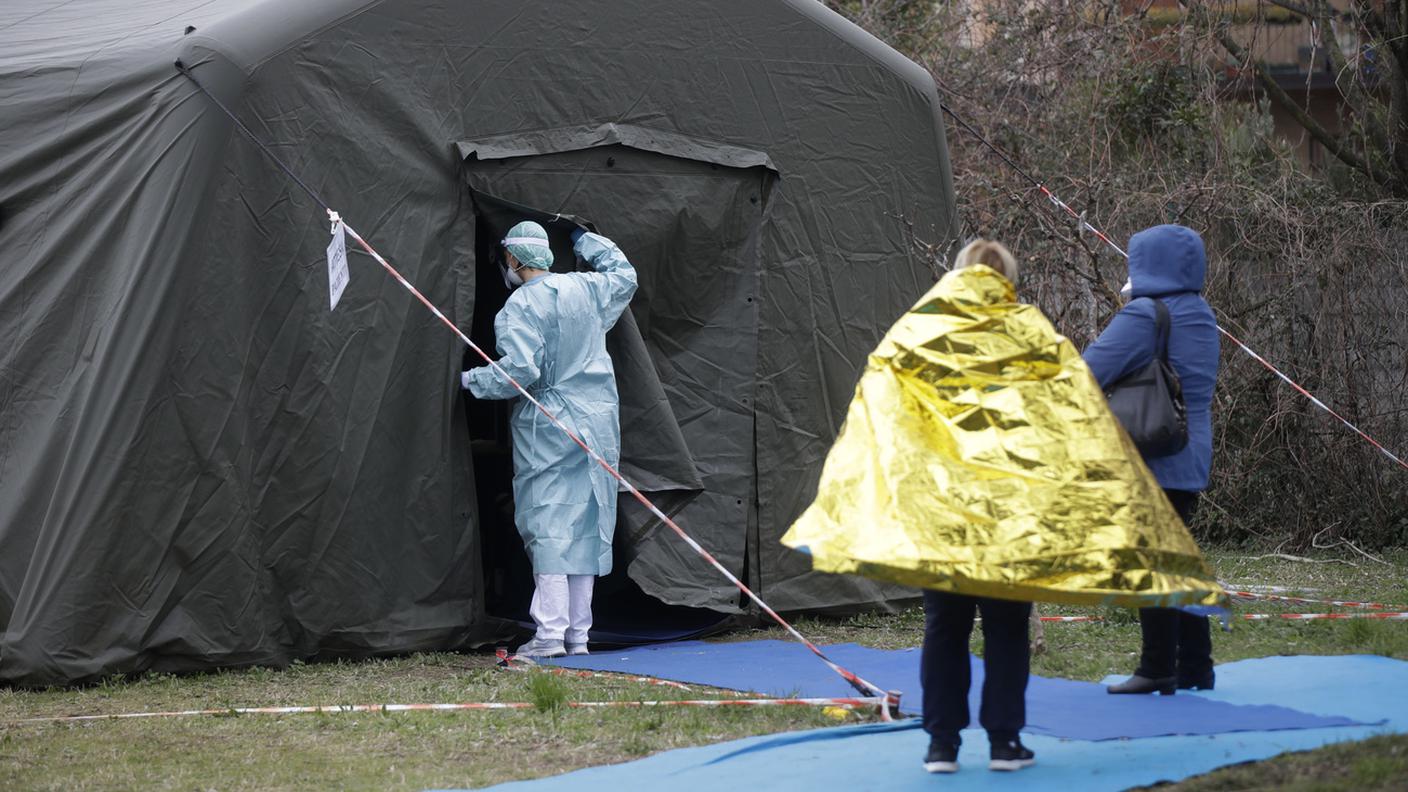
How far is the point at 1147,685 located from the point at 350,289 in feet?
9.98

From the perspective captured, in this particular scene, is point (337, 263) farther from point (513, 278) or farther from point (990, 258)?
point (990, 258)

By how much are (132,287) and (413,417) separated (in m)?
1.11

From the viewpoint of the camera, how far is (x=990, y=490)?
375 cm

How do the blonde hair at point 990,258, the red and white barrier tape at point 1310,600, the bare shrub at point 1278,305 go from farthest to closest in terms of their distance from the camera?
the bare shrub at point 1278,305, the red and white barrier tape at point 1310,600, the blonde hair at point 990,258

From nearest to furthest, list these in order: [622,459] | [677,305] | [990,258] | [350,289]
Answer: [990,258]
[350,289]
[622,459]
[677,305]

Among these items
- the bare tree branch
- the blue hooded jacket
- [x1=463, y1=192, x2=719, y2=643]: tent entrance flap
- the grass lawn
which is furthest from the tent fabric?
the bare tree branch

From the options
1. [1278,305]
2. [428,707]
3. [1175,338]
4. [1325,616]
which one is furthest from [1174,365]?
[1278,305]

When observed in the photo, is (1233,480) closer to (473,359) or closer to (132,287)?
(473,359)

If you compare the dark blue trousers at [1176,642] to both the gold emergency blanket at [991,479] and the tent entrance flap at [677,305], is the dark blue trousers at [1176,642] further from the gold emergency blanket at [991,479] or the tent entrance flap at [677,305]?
the tent entrance flap at [677,305]

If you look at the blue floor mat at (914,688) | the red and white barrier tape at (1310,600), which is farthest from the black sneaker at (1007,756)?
the red and white barrier tape at (1310,600)

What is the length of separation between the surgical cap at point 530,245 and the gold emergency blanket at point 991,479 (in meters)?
2.34

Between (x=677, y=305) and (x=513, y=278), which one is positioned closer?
(x=513, y=278)

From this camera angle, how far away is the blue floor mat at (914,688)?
14.1 feet

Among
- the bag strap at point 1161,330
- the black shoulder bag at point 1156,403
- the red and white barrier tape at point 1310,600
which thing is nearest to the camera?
the black shoulder bag at point 1156,403
